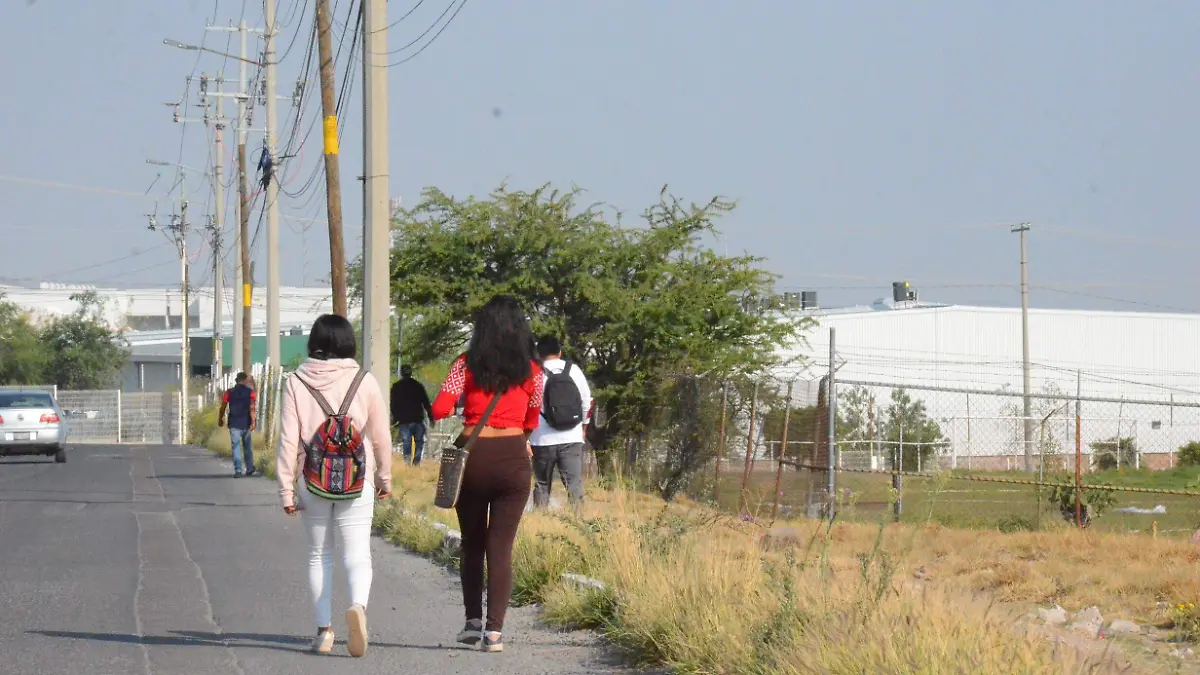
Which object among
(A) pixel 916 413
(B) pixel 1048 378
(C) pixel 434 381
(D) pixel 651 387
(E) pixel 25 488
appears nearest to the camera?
(E) pixel 25 488

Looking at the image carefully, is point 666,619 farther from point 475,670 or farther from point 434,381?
point 434,381

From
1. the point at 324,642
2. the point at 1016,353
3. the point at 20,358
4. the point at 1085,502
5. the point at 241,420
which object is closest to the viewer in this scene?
the point at 324,642

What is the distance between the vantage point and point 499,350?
691 cm

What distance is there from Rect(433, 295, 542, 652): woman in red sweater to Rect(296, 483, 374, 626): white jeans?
479 mm

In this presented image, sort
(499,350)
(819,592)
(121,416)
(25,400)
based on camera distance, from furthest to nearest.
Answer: (121,416)
(25,400)
(499,350)
(819,592)

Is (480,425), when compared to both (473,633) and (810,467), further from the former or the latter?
(810,467)

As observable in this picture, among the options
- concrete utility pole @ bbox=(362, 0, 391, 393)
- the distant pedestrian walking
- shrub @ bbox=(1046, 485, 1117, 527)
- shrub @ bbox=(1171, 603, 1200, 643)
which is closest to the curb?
concrete utility pole @ bbox=(362, 0, 391, 393)

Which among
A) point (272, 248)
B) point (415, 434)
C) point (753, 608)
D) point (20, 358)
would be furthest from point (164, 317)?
point (753, 608)

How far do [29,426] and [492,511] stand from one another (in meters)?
24.0

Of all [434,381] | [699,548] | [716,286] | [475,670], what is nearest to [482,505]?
[475,670]

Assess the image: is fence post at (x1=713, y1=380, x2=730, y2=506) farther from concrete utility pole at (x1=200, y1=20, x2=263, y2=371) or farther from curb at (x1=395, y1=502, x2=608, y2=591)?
concrete utility pole at (x1=200, y1=20, x2=263, y2=371)

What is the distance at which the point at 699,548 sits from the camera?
313 inches

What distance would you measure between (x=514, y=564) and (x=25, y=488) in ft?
44.3

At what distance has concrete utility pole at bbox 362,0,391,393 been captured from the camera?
1611cm
